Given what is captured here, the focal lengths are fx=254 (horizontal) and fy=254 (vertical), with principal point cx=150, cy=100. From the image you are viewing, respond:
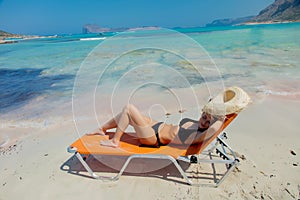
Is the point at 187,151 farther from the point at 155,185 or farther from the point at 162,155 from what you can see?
the point at 155,185

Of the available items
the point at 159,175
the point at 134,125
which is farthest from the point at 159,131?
the point at 159,175

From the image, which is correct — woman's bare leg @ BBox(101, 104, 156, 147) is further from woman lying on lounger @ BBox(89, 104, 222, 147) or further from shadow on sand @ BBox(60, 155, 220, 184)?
shadow on sand @ BBox(60, 155, 220, 184)

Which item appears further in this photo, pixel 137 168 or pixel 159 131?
pixel 137 168

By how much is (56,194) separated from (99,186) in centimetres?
48

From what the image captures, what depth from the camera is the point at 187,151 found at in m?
2.90

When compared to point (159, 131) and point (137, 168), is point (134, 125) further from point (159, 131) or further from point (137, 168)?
point (137, 168)

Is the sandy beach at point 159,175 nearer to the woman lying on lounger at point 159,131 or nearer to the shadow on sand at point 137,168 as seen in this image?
the shadow on sand at point 137,168

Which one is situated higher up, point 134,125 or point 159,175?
point 134,125

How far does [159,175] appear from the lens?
3143 millimetres

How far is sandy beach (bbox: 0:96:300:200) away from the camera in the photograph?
2.80 m

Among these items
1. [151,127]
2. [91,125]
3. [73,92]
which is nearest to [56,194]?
[151,127]

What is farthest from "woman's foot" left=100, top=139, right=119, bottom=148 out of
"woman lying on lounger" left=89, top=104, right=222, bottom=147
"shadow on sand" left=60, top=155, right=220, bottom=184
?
"shadow on sand" left=60, top=155, right=220, bottom=184

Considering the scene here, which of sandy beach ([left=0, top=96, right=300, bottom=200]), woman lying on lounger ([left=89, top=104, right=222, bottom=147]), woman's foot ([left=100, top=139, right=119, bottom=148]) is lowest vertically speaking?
sandy beach ([left=0, top=96, right=300, bottom=200])

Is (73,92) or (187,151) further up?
(187,151)
